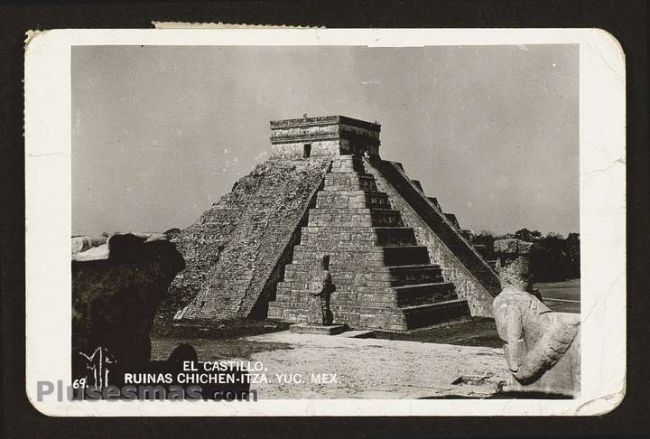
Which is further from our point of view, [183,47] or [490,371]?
[490,371]

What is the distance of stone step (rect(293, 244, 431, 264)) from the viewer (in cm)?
1504

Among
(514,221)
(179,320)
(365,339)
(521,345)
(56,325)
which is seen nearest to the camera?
(521,345)

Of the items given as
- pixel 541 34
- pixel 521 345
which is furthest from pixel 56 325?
pixel 541 34

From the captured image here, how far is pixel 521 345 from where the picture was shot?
6363 millimetres

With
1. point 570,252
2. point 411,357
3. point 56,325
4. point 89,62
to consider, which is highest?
point 89,62

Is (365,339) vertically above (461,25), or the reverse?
(461,25)

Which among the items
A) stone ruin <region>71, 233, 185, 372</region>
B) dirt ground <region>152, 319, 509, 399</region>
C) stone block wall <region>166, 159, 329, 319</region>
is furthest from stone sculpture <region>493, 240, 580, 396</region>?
stone block wall <region>166, 159, 329, 319</region>

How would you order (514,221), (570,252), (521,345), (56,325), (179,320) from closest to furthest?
(521,345)
(56,325)
(570,252)
(514,221)
(179,320)

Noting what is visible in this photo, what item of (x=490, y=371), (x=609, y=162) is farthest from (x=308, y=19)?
(x=490, y=371)

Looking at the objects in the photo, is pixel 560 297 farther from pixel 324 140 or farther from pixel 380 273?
pixel 324 140

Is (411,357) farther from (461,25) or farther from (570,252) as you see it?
(461,25)

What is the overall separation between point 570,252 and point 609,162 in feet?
4.39

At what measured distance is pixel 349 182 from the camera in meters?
16.8

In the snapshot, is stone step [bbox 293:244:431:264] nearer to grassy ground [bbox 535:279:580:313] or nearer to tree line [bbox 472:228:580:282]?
grassy ground [bbox 535:279:580:313]
